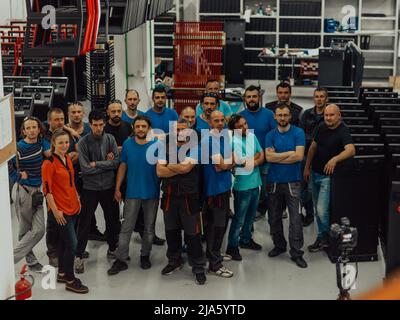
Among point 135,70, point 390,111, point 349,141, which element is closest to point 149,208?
point 349,141

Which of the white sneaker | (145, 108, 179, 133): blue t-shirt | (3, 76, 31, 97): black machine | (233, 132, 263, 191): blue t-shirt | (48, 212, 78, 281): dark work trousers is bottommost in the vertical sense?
the white sneaker

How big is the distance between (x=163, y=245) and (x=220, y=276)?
97 centimetres

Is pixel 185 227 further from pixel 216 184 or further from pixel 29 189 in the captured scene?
pixel 29 189

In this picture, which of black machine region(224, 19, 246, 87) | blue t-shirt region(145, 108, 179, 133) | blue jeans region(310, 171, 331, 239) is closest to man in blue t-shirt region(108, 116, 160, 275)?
blue t-shirt region(145, 108, 179, 133)

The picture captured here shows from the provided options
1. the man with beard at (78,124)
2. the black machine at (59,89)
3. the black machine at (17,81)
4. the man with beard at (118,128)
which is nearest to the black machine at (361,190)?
the man with beard at (118,128)

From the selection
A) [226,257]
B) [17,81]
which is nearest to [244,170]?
[226,257]

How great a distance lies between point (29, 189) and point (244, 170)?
1.91 meters

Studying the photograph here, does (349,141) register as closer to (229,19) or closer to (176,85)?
(176,85)

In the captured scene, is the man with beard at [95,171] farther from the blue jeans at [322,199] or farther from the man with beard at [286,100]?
the man with beard at [286,100]

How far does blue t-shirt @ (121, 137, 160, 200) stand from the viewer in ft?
21.4

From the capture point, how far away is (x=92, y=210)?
6.58 meters

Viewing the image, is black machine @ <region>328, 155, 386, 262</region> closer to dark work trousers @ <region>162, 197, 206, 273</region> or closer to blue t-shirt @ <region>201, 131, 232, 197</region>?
blue t-shirt @ <region>201, 131, 232, 197</region>

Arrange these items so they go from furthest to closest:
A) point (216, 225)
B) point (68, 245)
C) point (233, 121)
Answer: point (233, 121) < point (216, 225) < point (68, 245)

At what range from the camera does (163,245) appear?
7.37 metres
